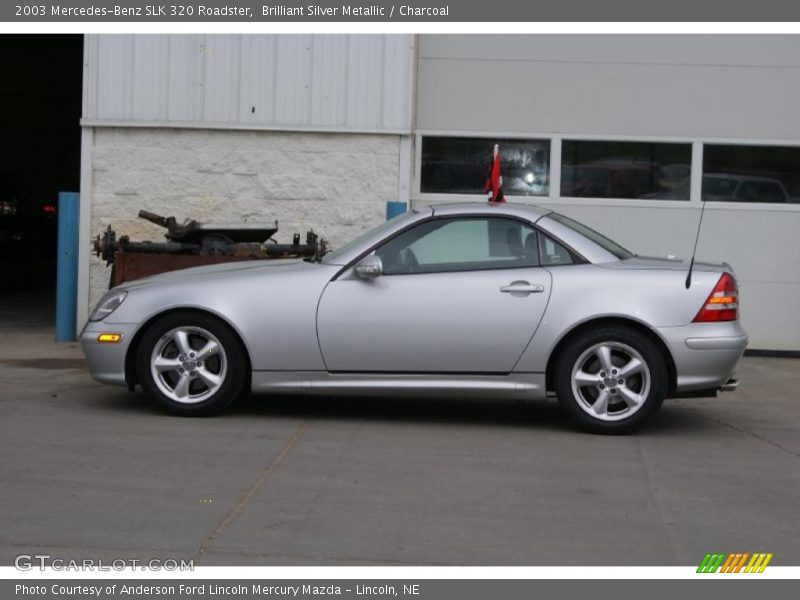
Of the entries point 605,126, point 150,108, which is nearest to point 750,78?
point 605,126

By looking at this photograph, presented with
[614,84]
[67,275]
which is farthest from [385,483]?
[614,84]

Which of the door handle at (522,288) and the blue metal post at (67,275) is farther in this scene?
the blue metal post at (67,275)

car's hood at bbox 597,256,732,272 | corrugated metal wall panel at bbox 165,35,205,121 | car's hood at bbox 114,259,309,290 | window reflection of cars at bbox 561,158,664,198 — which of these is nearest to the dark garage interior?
corrugated metal wall panel at bbox 165,35,205,121

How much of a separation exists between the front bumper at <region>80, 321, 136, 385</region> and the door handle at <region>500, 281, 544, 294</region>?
2.42m

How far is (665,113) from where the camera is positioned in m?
12.1

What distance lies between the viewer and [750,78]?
12.1 metres

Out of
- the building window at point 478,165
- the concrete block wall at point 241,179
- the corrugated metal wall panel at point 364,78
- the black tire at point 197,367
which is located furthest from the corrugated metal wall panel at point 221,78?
the black tire at point 197,367

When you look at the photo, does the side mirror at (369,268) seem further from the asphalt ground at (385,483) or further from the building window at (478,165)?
the building window at (478,165)

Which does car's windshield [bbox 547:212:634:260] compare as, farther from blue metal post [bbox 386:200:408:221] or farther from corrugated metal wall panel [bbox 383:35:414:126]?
corrugated metal wall panel [bbox 383:35:414:126]

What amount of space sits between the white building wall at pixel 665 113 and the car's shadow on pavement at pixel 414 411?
3314 millimetres

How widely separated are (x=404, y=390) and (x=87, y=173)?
5.59 metres

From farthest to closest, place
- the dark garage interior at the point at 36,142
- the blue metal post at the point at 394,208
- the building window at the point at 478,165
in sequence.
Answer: the dark garage interior at the point at 36,142 < the building window at the point at 478,165 < the blue metal post at the point at 394,208

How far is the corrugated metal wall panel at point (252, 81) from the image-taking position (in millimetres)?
11859

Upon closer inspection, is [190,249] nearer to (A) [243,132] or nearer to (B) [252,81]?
(A) [243,132]
